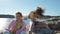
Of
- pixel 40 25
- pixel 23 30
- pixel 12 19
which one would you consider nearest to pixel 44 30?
pixel 40 25

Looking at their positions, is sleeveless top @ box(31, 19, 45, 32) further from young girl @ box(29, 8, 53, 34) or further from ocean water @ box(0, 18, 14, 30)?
ocean water @ box(0, 18, 14, 30)

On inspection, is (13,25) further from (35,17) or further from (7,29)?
(35,17)

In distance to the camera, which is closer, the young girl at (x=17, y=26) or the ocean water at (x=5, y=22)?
the young girl at (x=17, y=26)

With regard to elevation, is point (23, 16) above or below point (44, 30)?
above

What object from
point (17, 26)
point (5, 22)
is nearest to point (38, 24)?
point (17, 26)

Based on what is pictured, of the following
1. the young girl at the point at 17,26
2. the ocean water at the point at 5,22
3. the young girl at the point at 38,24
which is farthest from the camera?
the ocean water at the point at 5,22

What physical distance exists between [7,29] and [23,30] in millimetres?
265

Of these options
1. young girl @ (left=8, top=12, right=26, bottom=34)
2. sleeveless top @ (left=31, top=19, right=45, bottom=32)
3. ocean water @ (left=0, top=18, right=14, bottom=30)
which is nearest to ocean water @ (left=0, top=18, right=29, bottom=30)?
ocean water @ (left=0, top=18, right=14, bottom=30)

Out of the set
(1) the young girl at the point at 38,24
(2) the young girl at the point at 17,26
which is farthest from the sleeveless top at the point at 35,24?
(2) the young girl at the point at 17,26

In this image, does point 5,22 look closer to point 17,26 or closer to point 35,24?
point 17,26

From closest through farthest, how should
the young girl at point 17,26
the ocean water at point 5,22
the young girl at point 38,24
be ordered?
the young girl at point 38,24, the young girl at point 17,26, the ocean water at point 5,22

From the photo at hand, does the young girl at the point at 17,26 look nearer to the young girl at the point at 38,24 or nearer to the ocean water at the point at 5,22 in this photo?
the ocean water at the point at 5,22

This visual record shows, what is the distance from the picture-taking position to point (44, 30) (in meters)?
3.10

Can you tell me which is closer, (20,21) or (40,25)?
(40,25)
